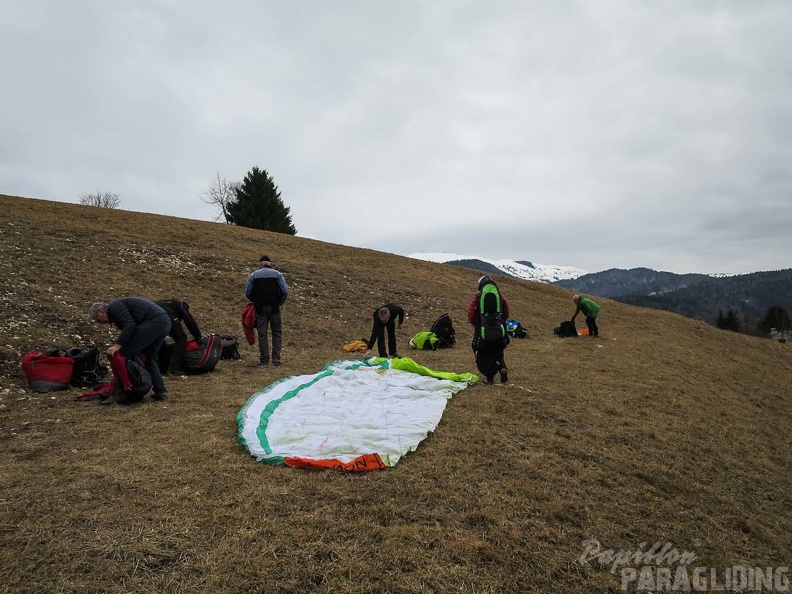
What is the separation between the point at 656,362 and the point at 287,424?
1160 centimetres

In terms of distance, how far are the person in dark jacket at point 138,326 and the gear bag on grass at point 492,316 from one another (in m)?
5.59

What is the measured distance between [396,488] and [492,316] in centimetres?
441

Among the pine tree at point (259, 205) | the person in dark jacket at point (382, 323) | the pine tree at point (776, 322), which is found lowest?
the pine tree at point (776, 322)

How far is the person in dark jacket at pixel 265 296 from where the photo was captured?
977 cm

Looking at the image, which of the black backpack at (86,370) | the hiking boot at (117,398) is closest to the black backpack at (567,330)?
the hiking boot at (117,398)

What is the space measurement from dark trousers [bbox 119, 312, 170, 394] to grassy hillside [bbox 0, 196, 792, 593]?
0.44m

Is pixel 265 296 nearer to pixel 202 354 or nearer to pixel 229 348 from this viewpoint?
pixel 229 348

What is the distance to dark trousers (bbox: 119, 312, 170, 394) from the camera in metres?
6.66

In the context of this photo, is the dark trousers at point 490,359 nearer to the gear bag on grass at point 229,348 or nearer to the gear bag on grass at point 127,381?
the gear bag on grass at point 127,381

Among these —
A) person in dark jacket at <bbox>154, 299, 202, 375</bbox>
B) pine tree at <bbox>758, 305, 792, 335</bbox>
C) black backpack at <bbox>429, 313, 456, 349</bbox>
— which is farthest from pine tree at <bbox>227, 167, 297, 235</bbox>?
pine tree at <bbox>758, 305, 792, 335</bbox>

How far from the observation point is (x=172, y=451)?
15.4ft

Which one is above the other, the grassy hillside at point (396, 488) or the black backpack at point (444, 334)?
the black backpack at point (444, 334)

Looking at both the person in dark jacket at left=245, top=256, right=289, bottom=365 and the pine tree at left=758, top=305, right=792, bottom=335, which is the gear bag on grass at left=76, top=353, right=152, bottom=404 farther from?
the pine tree at left=758, top=305, right=792, bottom=335

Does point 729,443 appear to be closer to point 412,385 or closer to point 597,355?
point 412,385
